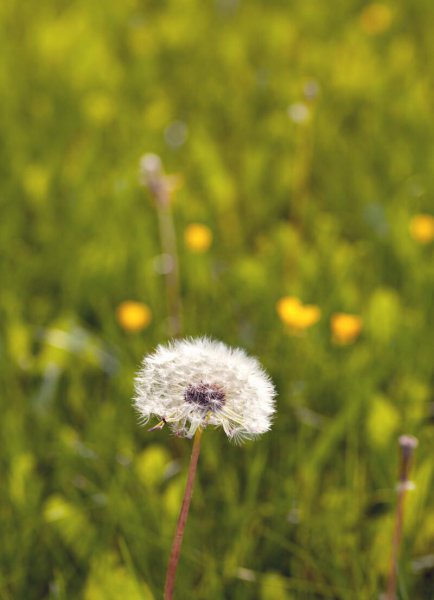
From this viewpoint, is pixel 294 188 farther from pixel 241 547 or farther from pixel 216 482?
pixel 241 547

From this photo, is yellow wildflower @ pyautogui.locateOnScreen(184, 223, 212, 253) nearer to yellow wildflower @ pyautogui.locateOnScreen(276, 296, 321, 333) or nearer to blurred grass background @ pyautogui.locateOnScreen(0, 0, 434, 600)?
blurred grass background @ pyautogui.locateOnScreen(0, 0, 434, 600)

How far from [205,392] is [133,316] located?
98cm

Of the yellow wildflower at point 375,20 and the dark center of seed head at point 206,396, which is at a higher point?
the yellow wildflower at point 375,20

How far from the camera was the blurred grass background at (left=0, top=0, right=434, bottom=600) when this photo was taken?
4.42 feet

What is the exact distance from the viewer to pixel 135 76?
2.94 meters

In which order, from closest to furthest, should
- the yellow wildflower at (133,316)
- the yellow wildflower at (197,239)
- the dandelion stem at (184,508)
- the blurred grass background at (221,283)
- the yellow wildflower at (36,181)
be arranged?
the dandelion stem at (184,508) → the blurred grass background at (221,283) → the yellow wildflower at (133,316) → the yellow wildflower at (197,239) → the yellow wildflower at (36,181)

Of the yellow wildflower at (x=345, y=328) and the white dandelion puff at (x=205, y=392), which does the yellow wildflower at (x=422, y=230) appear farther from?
the white dandelion puff at (x=205, y=392)

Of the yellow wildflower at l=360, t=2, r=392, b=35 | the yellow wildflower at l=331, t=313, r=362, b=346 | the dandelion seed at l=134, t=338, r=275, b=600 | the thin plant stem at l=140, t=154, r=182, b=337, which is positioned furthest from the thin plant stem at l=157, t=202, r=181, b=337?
the yellow wildflower at l=360, t=2, r=392, b=35

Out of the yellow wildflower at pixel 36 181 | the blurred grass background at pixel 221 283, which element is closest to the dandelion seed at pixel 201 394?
the blurred grass background at pixel 221 283

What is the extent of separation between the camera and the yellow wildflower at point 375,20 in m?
3.27

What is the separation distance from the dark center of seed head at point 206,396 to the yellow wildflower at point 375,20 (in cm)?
281

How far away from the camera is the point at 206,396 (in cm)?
78

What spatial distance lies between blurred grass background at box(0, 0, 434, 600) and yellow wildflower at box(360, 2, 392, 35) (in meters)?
0.02

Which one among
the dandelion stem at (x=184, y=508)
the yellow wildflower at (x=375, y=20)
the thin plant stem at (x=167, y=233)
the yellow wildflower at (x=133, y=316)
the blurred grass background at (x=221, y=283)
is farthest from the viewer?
the yellow wildflower at (x=375, y=20)
